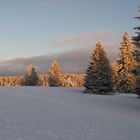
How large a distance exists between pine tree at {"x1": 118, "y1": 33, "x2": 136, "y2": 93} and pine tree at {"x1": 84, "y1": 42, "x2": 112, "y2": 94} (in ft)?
21.8

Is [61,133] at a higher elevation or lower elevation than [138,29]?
lower

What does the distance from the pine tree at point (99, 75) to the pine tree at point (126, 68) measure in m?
6.66

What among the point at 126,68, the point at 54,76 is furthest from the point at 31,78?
the point at 126,68

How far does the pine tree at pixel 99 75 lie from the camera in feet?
165

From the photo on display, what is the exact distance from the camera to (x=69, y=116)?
23.9 meters

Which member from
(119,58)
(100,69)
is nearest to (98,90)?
(100,69)

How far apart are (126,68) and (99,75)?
10613 millimetres

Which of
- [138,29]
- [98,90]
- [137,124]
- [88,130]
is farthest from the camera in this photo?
[98,90]

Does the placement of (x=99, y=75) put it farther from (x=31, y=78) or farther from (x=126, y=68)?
(x=31, y=78)

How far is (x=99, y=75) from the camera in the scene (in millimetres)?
50594

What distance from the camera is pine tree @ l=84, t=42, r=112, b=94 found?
5016 centimetres

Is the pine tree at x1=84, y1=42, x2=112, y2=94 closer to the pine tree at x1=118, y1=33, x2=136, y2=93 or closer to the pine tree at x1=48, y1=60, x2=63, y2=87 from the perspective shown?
the pine tree at x1=118, y1=33, x2=136, y2=93

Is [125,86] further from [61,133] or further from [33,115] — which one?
[61,133]

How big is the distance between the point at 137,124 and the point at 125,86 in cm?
3550
